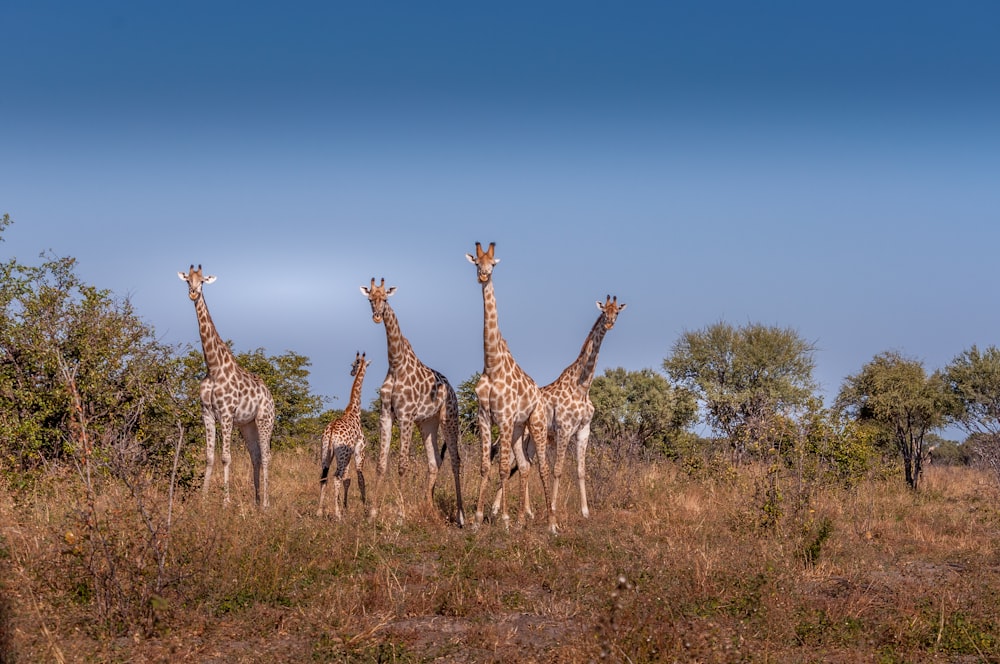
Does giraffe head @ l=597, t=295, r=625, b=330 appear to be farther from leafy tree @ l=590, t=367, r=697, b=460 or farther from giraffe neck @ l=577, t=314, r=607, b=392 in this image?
leafy tree @ l=590, t=367, r=697, b=460

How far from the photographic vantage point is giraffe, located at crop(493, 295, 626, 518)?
44.9 ft

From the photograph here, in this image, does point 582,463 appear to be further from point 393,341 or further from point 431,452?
point 393,341

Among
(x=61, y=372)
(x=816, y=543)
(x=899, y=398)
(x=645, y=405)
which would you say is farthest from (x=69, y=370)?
(x=899, y=398)

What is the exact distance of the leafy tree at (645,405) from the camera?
2610 centimetres

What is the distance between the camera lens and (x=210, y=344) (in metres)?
13.8

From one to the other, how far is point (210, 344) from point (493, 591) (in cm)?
699

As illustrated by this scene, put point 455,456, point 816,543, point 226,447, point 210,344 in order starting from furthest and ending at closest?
1. point 210,344
2. point 226,447
3. point 455,456
4. point 816,543

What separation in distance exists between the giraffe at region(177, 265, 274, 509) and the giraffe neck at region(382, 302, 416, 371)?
2380mm

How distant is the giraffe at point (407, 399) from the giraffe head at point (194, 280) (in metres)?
2.59

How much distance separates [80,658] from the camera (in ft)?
22.7

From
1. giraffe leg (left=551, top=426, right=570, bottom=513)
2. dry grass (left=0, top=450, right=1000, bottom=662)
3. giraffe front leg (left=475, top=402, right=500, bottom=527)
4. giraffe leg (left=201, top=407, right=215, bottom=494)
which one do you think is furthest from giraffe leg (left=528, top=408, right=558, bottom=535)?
giraffe leg (left=201, top=407, right=215, bottom=494)

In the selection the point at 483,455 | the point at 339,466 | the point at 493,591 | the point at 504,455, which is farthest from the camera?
the point at 339,466

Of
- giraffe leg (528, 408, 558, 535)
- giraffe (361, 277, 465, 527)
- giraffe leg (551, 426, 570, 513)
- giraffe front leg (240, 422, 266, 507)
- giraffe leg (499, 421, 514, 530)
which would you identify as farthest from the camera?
giraffe front leg (240, 422, 266, 507)

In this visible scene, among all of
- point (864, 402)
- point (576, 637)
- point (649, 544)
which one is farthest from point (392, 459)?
point (864, 402)
